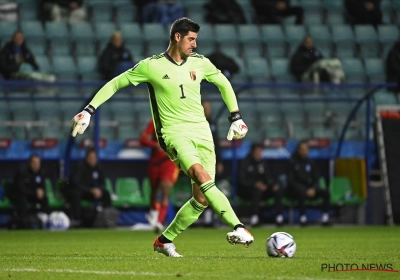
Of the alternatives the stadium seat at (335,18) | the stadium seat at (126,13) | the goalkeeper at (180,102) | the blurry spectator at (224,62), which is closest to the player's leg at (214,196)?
the goalkeeper at (180,102)

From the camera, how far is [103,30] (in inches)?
784

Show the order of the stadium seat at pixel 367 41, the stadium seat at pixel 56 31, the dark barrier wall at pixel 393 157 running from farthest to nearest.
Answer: the stadium seat at pixel 367 41 → the stadium seat at pixel 56 31 → the dark barrier wall at pixel 393 157

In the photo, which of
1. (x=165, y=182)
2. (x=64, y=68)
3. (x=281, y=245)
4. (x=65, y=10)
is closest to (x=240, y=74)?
(x=64, y=68)

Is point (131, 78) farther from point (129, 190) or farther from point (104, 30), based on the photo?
point (104, 30)

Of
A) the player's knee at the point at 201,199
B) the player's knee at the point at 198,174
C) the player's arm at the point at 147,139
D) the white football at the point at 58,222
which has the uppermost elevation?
the player's arm at the point at 147,139

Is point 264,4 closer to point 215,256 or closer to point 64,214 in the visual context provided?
point 64,214

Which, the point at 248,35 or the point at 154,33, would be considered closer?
the point at 154,33

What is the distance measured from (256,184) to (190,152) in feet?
29.8

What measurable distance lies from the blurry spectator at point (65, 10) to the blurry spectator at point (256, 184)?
15.9 feet

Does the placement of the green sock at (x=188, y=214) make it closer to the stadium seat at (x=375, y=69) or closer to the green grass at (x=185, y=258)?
the green grass at (x=185, y=258)

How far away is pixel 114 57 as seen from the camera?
18688 mm

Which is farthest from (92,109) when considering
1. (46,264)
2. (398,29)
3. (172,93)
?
(398,29)

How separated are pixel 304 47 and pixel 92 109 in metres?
11.9

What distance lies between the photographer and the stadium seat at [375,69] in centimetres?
2134
